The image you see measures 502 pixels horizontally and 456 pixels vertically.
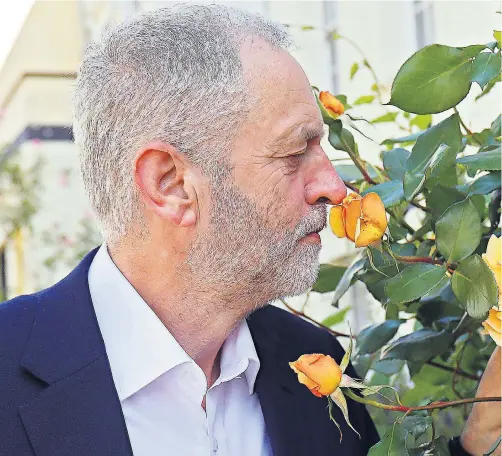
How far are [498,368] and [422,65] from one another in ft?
1.69

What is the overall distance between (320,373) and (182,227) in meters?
0.51

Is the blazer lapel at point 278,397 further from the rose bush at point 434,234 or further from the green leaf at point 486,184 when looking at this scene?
the green leaf at point 486,184

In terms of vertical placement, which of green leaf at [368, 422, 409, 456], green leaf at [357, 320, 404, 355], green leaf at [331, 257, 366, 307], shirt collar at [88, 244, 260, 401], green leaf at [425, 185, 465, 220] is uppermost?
green leaf at [425, 185, 465, 220]

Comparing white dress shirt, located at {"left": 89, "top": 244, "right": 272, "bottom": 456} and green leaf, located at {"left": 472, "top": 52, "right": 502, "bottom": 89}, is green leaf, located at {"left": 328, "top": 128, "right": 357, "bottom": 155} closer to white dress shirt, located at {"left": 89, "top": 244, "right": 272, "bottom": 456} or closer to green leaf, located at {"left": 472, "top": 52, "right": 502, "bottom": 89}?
green leaf, located at {"left": 472, "top": 52, "right": 502, "bottom": 89}

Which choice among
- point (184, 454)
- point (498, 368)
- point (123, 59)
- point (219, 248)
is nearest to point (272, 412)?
point (184, 454)

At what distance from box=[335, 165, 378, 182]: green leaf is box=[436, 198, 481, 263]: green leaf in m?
0.34

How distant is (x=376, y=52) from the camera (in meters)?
4.93

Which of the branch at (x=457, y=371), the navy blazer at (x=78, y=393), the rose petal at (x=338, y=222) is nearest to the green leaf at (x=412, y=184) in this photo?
the rose petal at (x=338, y=222)

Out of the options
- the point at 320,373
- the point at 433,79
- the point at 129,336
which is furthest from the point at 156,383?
the point at 433,79

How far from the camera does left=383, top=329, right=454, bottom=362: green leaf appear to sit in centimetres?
174

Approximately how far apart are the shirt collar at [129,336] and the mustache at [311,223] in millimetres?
302

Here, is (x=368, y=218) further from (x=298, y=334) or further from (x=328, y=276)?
(x=298, y=334)

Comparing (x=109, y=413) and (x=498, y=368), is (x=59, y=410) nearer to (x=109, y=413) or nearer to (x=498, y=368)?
(x=109, y=413)

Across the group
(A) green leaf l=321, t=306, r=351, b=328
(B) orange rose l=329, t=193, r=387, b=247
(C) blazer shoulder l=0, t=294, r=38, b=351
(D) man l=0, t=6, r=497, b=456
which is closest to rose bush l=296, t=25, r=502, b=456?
(B) orange rose l=329, t=193, r=387, b=247
